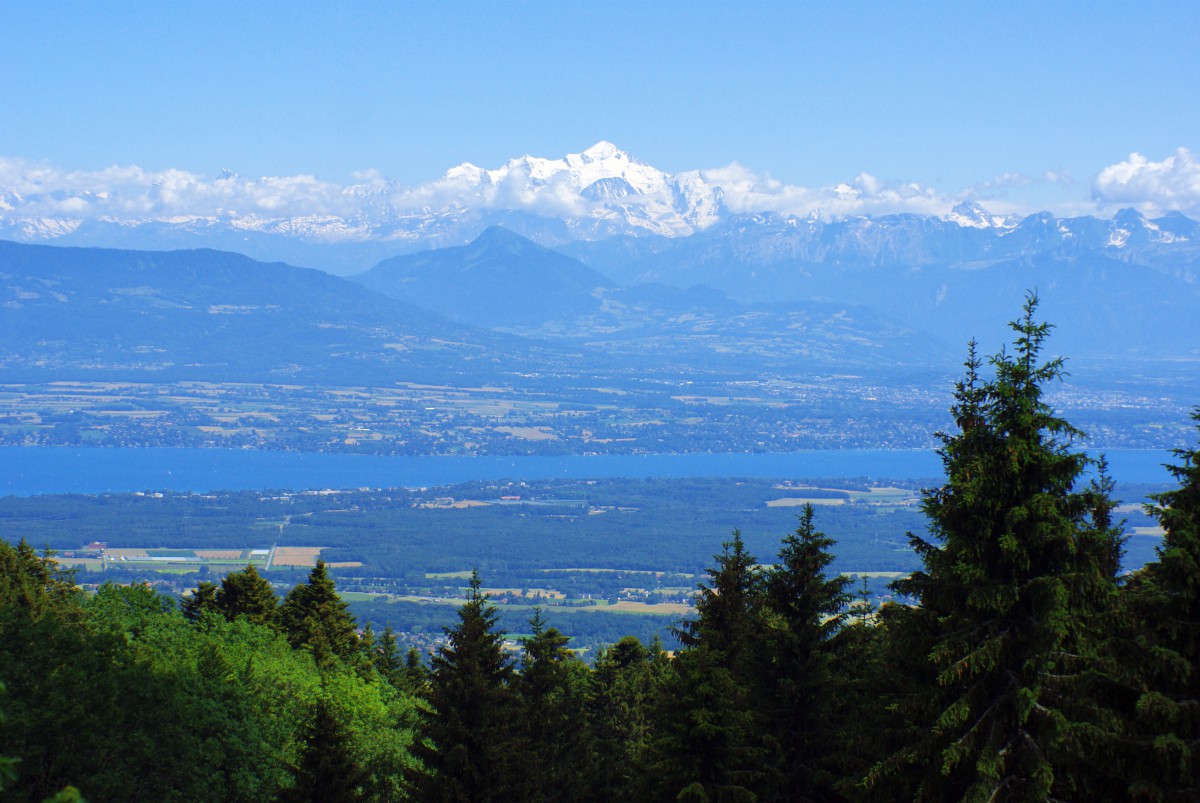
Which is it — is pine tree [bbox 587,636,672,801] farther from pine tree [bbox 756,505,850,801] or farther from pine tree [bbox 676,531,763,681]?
pine tree [bbox 756,505,850,801]

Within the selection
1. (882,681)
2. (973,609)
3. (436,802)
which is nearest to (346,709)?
(436,802)

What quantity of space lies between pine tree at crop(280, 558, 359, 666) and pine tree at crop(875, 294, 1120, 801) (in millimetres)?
30333

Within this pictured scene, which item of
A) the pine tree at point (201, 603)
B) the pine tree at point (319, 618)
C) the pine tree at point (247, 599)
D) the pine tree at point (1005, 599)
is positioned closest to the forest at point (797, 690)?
the pine tree at point (1005, 599)

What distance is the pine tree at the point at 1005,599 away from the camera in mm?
12680

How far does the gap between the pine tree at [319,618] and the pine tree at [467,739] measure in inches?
873

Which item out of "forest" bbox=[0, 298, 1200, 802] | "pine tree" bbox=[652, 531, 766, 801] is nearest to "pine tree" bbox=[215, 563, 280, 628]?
"forest" bbox=[0, 298, 1200, 802]

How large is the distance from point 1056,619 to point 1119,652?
1360mm

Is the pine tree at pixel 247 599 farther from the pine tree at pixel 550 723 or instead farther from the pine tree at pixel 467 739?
the pine tree at pixel 467 739

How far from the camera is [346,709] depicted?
1196 inches

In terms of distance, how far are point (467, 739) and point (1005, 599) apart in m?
9.41

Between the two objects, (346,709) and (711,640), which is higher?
(711,640)

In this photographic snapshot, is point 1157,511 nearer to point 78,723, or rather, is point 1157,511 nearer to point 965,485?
point 965,485

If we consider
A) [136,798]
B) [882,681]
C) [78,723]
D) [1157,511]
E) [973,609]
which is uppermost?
[1157,511]

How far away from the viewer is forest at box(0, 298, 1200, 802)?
12852 millimetres
